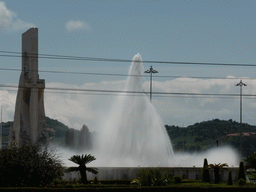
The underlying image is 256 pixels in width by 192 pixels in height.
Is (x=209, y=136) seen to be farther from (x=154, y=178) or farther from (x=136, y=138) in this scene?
(x=154, y=178)

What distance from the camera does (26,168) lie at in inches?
1303

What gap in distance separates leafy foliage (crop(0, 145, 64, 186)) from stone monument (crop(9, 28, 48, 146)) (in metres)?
18.7

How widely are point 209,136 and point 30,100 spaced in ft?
342

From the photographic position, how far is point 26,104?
54.4 m

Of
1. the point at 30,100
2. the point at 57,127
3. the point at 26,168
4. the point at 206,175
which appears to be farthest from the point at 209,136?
the point at 26,168

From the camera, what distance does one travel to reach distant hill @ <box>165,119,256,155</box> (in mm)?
126312

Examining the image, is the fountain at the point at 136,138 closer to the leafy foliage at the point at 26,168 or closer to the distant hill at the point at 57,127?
the leafy foliage at the point at 26,168

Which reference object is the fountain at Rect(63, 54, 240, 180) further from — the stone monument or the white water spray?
the stone monument

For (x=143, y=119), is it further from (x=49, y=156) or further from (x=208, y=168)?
(x=49, y=156)

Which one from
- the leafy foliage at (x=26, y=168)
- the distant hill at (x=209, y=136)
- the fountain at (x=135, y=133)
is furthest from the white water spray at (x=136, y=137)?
the distant hill at (x=209, y=136)

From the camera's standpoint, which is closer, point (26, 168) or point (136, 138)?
point (26, 168)

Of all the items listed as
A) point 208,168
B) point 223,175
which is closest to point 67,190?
point 208,168

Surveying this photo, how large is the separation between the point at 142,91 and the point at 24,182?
98.5ft

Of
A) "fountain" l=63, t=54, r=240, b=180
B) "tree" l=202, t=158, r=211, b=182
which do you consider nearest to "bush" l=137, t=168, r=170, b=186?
"tree" l=202, t=158, r=211, b=182
